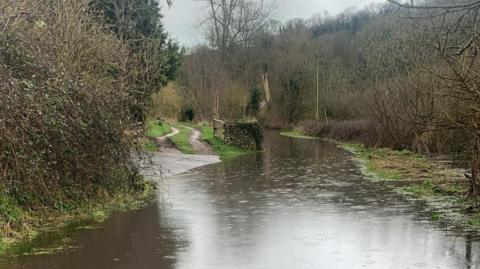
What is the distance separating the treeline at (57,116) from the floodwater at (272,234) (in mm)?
1088

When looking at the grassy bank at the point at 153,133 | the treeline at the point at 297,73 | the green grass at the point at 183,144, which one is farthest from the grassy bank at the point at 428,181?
the grassy bank at the point at 153,133

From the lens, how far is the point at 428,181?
56.0 ft

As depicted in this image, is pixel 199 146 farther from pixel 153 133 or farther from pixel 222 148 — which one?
pixel 153 133

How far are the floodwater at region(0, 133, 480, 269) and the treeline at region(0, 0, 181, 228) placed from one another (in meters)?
1.09

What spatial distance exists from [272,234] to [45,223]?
410cm

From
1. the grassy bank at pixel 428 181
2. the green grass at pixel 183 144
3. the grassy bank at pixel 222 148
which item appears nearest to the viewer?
the grassy bank at pixel 428 181

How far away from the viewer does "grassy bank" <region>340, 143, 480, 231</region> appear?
1145cm

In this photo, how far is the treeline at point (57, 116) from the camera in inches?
370

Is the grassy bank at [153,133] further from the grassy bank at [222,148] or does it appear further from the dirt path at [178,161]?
the grassy bank at [222,148]

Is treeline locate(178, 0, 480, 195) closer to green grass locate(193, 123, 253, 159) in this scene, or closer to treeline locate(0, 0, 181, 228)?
green grass locate(193, 123, 253, 159)

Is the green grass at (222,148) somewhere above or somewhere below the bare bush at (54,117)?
below

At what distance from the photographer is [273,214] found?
12.1 m

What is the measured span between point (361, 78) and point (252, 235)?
47.0m

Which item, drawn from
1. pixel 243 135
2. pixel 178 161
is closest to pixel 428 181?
pixel 178 161
